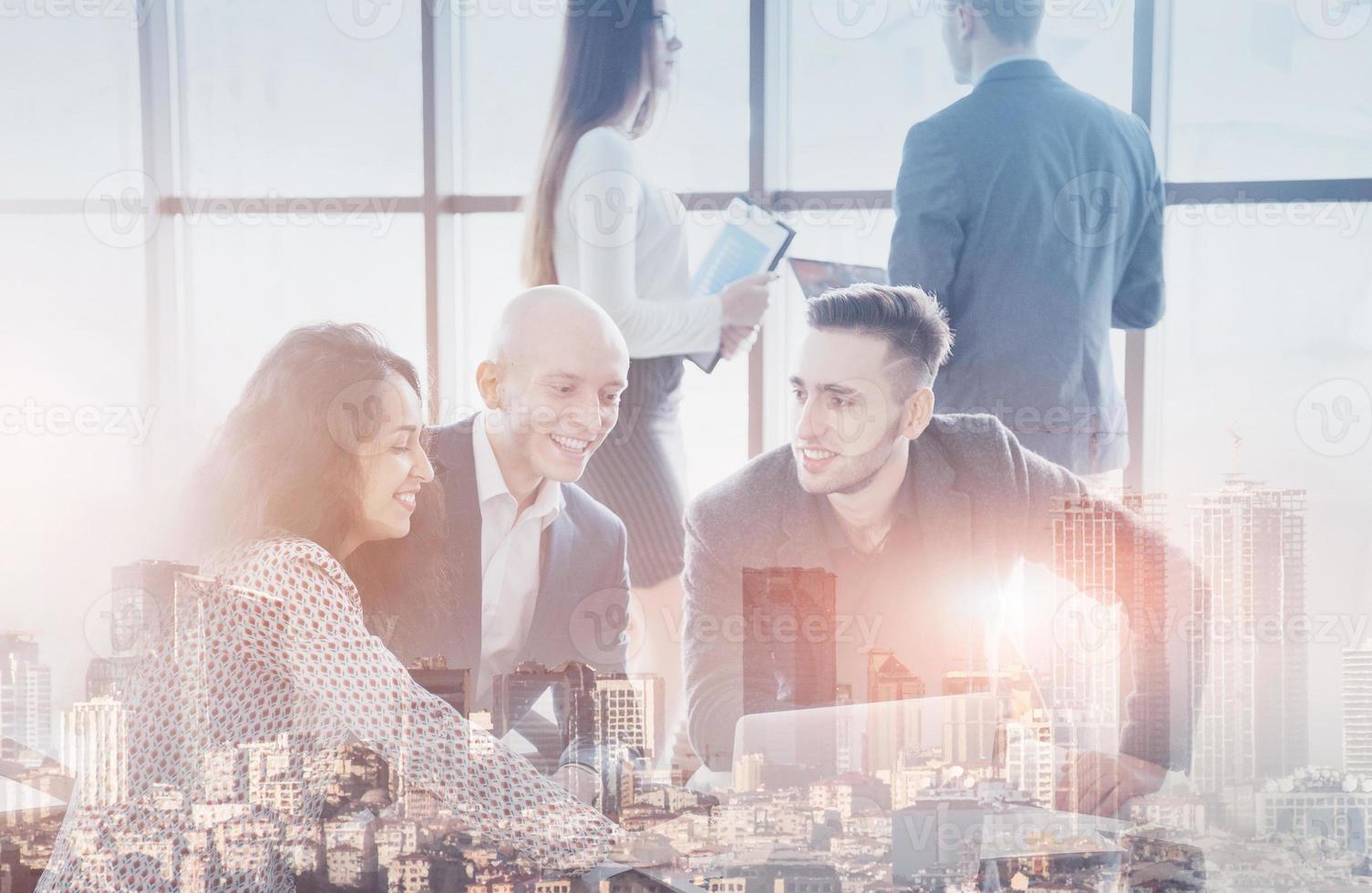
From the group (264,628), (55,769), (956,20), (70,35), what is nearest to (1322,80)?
(956,20)

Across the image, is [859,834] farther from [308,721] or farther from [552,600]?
[308,721]

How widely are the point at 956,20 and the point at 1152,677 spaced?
158cm

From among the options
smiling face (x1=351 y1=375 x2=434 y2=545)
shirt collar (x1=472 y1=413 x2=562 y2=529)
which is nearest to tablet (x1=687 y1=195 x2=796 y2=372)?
shirt collar (x1=472 y1=413 x2=562 y2=529)

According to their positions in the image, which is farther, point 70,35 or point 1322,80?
point 70,35

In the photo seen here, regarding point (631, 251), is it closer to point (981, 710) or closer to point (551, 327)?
point (551, 327)

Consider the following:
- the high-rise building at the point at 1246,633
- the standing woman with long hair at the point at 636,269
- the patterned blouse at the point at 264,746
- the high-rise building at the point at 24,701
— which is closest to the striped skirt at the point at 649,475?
the standing woman with long hair at the point at 636,269

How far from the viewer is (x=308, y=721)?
2.65 m

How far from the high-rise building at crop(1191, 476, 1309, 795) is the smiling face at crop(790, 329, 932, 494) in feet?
2.39

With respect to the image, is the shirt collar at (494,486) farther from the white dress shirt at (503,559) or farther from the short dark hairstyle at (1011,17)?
the short dark hairstyle at (1011,17)

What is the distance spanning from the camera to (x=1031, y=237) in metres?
2.63

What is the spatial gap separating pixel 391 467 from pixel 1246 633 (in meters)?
2.03

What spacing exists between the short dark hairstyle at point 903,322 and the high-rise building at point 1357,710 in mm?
1208

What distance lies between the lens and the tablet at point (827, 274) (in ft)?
8.70

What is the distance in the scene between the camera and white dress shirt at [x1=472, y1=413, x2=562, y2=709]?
8.91ft
